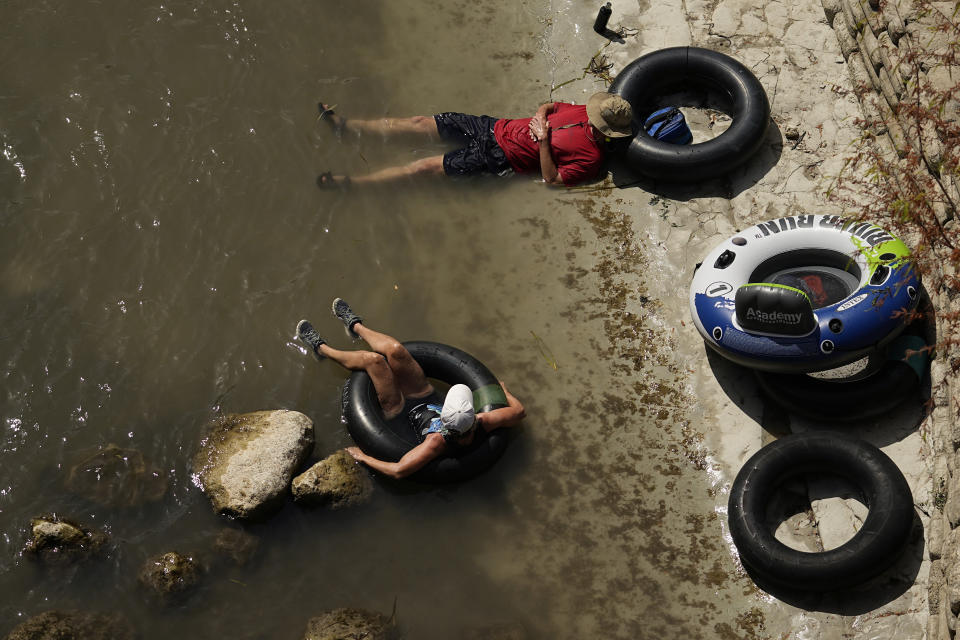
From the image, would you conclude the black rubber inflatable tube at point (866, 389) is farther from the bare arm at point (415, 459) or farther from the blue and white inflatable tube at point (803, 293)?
the bare arm at point (415, 459)

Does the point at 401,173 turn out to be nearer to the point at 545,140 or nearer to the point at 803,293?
the point at 545,140

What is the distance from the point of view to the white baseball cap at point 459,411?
257 inches

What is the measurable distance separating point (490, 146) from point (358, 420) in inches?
122

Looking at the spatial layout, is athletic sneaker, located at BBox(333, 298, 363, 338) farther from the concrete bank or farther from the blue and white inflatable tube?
the blue and white inflatable tube

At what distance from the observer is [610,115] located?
25.9ft

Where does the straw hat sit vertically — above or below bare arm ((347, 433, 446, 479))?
above

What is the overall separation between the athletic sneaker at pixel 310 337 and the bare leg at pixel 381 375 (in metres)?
0.27

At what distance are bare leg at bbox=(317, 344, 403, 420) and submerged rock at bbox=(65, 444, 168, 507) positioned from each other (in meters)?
1.76

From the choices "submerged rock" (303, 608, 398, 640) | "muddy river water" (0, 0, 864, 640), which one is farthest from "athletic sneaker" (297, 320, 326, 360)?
"submerged rock" (303, 608, 398, 640)

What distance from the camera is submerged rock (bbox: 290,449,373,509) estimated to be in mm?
6699

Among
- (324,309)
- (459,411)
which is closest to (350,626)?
(459,411)

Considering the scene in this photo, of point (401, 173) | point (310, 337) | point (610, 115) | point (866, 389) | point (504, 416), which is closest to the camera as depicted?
point (866, 389)

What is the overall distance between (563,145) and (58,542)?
18.1 ft

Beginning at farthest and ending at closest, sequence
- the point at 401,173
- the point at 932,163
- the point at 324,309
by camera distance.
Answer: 1. the point at 401,173
2. the point at 324,309
3. the point at 932,163
